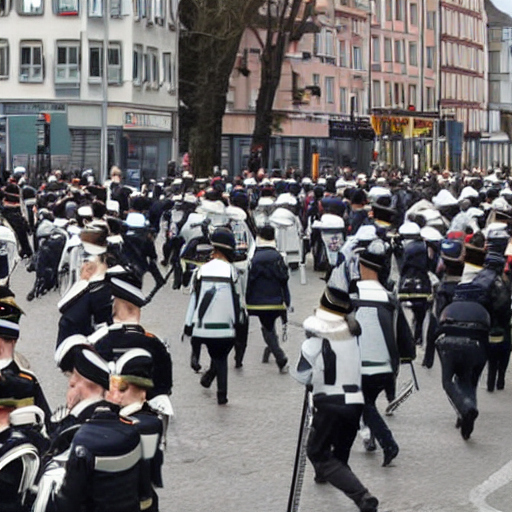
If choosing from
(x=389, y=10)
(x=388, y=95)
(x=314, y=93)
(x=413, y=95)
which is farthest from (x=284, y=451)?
(x=413, y=95)

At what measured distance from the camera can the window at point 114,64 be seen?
72.2 m

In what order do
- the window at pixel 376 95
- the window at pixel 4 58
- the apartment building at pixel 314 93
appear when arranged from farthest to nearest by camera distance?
the window at pixel 376 95
the apartment building at pixel 314 93
the window at pixel 4 58

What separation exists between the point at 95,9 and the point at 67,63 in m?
2.39

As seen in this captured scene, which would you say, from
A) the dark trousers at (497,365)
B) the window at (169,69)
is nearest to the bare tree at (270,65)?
the window at (169,69)

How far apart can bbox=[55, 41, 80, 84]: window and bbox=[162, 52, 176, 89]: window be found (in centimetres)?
541

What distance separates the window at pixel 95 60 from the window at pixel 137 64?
68.2 inches

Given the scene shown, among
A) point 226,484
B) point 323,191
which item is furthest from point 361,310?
point 323,191

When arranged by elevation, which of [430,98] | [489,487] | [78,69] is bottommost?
[489,487]

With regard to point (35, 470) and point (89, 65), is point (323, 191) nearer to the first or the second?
point (35, 470)

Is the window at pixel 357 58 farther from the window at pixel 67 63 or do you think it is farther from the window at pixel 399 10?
the window at pixel 67 63

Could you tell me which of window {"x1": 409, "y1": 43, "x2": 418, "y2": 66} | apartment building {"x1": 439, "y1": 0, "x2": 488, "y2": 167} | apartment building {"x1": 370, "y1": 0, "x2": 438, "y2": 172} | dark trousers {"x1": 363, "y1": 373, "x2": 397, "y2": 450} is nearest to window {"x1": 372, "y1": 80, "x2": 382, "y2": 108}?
apartment building {"x1": 370, "y1": 0, "x2": 438, "y2": 172}

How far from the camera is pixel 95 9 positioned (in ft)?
233

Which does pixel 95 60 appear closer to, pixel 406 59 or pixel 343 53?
pixel 343 53

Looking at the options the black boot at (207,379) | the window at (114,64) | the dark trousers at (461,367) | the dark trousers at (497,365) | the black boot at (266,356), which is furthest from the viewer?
the window at (114,64)
